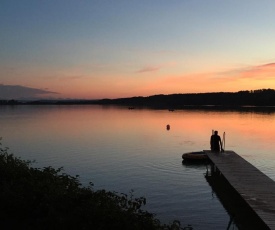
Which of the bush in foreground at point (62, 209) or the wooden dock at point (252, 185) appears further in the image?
the wooden dock at point (252, 185)

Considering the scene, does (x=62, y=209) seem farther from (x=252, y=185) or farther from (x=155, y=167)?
(x=155, y=167)

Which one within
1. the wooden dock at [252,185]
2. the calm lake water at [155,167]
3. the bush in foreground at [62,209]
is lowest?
the calm lake water at [155,167]

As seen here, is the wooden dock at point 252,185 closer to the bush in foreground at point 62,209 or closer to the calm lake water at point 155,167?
the calm lake water at point 155,167

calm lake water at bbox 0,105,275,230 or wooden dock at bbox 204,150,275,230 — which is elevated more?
wooden dock at bbox 204,150,275,230

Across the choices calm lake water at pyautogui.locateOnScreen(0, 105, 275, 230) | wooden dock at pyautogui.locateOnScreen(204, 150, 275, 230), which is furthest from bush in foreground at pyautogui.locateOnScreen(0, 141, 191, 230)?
calm lake water at pyautogui.locateOnScreen(0, 105, 275, 230)

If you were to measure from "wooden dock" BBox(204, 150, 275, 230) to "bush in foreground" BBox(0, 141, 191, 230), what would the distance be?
5185 mm

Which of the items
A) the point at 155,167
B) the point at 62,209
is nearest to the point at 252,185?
the point at 62,209

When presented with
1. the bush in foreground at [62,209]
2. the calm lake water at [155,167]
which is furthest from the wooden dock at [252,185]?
the bush in foreground at [62,209]

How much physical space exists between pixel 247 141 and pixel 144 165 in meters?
28.1

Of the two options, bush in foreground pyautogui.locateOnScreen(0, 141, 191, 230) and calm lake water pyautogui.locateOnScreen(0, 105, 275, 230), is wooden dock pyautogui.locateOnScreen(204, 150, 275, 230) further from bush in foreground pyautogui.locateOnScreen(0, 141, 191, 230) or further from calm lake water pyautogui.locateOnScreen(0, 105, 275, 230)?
bush in foreground pyautogui.locateOnScreen(0, 141, 191, 230)

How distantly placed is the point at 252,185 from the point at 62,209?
12330mm

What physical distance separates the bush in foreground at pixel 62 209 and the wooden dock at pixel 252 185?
5185mm

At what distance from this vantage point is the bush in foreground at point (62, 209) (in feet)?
37.3

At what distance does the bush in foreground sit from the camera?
11359 mm
